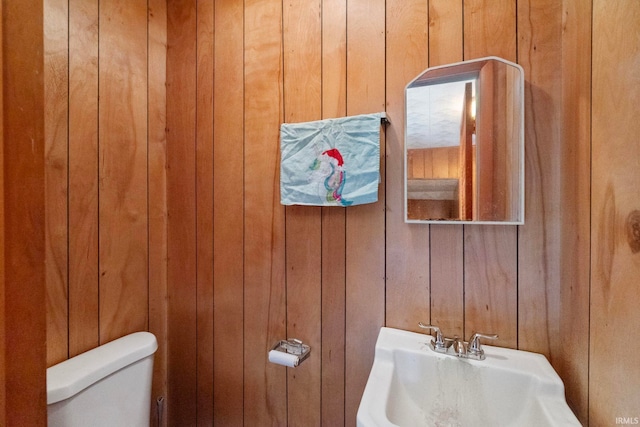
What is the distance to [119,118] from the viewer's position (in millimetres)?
1130

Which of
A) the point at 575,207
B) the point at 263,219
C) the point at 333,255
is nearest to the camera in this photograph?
the point at 575,207

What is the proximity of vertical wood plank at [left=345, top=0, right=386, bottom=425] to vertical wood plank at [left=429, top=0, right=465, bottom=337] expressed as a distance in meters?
0.17

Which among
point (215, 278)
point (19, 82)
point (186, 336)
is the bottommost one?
point (186, 336)

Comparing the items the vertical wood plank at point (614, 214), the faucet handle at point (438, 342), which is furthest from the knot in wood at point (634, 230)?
the faucet handle at point (438, 342)

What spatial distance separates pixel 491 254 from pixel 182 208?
51.2 inches

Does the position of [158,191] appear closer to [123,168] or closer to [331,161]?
[123,168]

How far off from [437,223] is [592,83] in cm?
51

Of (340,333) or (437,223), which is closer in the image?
(437,223)

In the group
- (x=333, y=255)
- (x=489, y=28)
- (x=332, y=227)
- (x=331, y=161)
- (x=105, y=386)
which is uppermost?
(x=489, y=28)

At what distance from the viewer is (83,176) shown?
101 cm

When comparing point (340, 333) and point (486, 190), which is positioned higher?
point (486, 190)

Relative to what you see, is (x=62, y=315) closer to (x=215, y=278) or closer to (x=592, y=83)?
(x=215, y=278)

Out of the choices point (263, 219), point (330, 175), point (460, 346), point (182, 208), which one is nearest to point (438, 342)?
point (460, 346)

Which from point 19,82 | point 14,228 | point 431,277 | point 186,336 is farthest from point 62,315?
point 431,277
